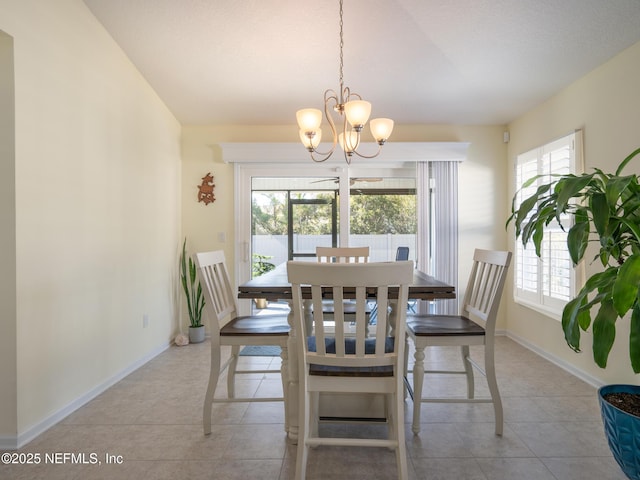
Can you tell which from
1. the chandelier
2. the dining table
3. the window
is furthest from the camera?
the window

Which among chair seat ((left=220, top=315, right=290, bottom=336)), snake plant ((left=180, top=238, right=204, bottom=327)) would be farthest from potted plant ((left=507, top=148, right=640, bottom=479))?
snake plant ((left=180, top=238, right=204, bottom=327))

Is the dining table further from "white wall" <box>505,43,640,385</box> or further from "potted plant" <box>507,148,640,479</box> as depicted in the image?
"white wall" <box>505,43,640,385</box>

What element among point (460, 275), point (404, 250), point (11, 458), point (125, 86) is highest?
point (125, 86)

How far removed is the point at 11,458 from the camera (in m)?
1.87

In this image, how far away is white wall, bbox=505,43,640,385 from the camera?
8.01ft

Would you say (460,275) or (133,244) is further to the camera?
(460,275)

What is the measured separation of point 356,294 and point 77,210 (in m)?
1.96

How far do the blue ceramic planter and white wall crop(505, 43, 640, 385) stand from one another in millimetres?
1092

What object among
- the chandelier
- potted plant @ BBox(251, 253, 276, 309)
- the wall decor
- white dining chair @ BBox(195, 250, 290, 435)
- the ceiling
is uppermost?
the ceiling

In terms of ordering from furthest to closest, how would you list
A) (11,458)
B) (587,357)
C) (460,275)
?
(460,275) → (587,357) → (11,458)

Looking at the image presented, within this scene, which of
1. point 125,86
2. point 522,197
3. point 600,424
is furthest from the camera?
point 522,197

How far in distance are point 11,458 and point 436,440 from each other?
2114 millimetres

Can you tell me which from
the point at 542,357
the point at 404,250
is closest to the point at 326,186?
the point at 404,250

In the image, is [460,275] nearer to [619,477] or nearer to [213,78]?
[619,477]
